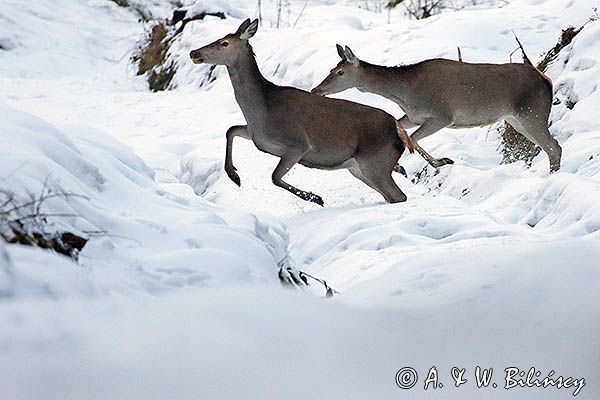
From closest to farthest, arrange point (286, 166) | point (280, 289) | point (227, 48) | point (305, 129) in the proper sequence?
point (280, 289) → point (286, 166) → point (305, 129) → point (227, 48)

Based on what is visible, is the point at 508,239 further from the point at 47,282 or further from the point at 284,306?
the point at 47,282

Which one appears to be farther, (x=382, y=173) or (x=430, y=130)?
(x=430, y=130)

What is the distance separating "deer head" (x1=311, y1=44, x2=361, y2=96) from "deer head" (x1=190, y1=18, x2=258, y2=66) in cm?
147

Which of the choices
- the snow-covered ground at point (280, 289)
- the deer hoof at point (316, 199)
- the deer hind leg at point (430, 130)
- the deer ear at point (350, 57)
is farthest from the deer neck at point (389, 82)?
the deer hoof at point (316, 199)

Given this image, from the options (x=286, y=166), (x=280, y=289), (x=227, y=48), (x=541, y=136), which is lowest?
(x=541, y=136)

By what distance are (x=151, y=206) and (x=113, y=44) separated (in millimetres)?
15366

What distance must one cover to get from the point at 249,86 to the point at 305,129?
591 millimetres

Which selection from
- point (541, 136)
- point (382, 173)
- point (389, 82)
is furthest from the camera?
point (389, 82)

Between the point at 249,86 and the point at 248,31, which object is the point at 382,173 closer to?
the point at 249,86

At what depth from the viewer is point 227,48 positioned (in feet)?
27.5

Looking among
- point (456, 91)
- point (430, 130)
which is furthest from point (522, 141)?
point (430, 130)

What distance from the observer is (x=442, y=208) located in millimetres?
7250

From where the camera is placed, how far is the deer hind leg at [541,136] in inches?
359

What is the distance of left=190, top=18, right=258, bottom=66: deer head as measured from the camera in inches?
328
